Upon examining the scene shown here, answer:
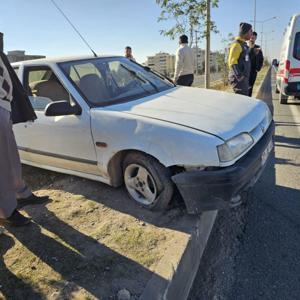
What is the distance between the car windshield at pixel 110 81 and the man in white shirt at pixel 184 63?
3.00 metres

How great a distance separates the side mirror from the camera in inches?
134

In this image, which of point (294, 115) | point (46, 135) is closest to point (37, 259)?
point (46, 135)

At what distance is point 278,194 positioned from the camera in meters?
3.95

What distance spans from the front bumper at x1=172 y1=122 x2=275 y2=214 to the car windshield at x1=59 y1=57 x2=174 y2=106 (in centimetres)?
129

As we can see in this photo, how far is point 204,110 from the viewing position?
3.29 metres

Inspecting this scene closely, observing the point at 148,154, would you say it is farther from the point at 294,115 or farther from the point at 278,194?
the point at 294,115

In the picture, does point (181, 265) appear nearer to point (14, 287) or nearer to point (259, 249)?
point (259, 249)

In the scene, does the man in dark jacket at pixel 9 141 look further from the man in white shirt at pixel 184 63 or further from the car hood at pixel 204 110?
the man in white shirt at pixel 184 63

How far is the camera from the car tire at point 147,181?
3137 mm

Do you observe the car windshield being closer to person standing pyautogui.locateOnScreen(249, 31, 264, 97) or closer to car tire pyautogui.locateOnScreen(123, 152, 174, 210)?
car tire pyautogui.locateOnScreen(123, 152, 174, 210)

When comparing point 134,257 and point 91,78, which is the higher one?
point 91,78

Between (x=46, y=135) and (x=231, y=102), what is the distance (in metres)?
2.15

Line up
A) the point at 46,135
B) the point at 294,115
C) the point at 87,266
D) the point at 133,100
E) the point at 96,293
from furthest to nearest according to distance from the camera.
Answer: the point at 294,115 < the point at 46,135 < the point at 133,100 < the point at 87,266 < the point at 96,293

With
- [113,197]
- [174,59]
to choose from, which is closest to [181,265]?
[113,197]
